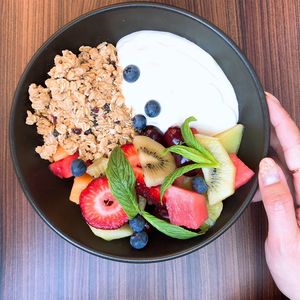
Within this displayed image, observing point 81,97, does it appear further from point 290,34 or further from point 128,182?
point 290,34

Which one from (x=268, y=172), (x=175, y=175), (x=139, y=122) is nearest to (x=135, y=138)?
(x=139, y=122)

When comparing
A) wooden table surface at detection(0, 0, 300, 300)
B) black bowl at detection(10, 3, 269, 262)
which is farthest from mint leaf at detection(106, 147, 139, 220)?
wooden table surface at detection(0, 0, 300, 300)

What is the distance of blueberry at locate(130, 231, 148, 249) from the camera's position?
0.90 m

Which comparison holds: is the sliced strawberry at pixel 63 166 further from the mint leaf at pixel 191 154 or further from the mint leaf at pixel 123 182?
the mint leaf at pixel 191 154

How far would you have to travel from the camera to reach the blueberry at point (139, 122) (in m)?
0.94

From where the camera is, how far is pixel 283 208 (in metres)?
0.86

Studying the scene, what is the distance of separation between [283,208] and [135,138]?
31 centimetres

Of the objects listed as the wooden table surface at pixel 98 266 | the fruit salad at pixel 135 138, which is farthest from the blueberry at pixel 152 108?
the wooden table surface at pixel 98 266

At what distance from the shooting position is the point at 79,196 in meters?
0.94

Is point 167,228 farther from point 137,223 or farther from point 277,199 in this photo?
point 277,199

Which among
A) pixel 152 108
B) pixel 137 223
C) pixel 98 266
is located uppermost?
pixel 152 108

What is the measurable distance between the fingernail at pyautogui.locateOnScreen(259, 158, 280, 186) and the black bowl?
0.11 feet

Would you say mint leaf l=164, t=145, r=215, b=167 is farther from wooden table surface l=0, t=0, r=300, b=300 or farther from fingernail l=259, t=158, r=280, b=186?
wooden table surface l=0, t=0, r=300, b=300

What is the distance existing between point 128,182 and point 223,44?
34 cm
